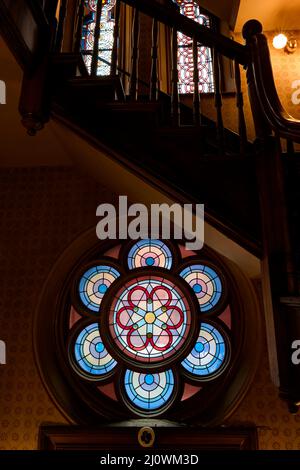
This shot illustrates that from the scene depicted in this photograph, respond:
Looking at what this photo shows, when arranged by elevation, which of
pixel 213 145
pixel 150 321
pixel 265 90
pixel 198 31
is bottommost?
pixel 150 321

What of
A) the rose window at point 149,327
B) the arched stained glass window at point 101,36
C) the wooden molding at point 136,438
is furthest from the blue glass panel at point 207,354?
the arched stained glass window at point 101,36

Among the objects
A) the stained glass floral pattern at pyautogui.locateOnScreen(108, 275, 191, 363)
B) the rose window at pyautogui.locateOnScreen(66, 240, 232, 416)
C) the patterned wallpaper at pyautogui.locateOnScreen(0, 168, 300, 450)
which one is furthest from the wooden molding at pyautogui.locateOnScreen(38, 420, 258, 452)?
the stained glass floral pattern at pyautogui.locateOnScreen(108, 275, 191, 363)

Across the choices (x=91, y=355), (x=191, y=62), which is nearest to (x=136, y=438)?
(x=91, y=355)

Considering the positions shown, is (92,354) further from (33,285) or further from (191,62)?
(191,62)

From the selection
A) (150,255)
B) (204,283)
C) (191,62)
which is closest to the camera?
(204,283)

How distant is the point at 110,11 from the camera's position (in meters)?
5.28

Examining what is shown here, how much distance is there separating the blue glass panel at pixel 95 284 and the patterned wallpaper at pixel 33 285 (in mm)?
395

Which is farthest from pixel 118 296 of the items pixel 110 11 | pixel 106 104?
pixel 110 11

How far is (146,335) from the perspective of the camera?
151 inches

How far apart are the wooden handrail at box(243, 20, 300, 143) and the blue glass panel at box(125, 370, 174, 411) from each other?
2.46 meters

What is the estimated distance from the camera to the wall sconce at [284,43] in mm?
4695

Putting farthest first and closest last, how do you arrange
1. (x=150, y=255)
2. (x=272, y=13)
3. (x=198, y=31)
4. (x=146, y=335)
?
1. (x=272, y=13)
2. (x=150, y=255)
3. (x=146, y=335)
4. (x=198, y=31)

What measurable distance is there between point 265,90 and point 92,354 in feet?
9.04
